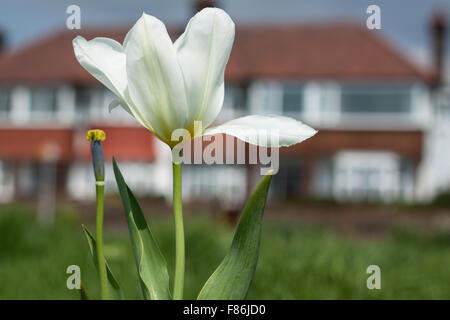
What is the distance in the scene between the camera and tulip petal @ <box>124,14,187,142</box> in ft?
3.17

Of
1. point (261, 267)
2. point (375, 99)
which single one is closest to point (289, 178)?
point (375, 99)

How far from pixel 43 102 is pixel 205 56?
27.8m

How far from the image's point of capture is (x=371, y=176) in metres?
24.7

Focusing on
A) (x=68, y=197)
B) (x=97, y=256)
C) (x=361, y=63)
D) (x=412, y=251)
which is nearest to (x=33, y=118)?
(x=68, y=197)

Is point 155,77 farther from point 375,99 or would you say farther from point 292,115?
point 292,115

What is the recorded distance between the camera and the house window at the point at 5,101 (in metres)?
27.5

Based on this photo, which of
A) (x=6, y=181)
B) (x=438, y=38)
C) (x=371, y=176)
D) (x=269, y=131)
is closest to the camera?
(x=269, y=131)

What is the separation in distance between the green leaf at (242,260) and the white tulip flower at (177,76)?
0.12 meters

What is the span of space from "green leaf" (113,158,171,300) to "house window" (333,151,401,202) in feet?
79.3

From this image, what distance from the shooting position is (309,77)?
2516 cm

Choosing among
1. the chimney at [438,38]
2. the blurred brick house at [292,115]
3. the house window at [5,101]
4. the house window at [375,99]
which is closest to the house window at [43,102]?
the blurred brick house at [292,115]

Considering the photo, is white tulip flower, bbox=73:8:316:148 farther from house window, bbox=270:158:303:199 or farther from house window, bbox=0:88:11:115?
house window, bbox=0:88:11:115

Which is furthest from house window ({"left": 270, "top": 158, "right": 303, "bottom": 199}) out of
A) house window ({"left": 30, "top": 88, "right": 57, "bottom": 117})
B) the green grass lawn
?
the green grass lawn

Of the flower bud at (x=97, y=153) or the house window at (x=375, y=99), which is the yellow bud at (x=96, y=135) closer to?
the flower bud at (x=97, y=153)
